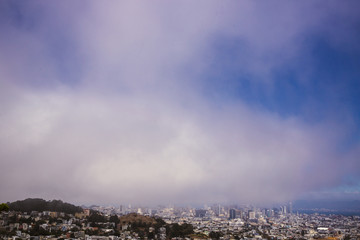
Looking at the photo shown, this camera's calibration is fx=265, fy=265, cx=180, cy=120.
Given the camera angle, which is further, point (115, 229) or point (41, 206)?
point (41, 206)

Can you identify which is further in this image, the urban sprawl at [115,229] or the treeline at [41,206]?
the treeline at [41,206]

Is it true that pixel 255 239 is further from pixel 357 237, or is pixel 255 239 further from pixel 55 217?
pixel 55 217

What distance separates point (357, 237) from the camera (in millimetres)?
18078

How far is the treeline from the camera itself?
79.4 ft

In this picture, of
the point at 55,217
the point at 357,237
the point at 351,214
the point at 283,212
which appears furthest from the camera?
the point at 283,212

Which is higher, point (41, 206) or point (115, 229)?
point (41, 206)

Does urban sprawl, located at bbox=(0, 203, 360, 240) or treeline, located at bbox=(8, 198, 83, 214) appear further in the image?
treeline, located at bbox=(8, 198, 83, 214)

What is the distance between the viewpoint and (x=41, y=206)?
26.5 meters

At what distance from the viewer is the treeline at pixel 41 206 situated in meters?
24.2

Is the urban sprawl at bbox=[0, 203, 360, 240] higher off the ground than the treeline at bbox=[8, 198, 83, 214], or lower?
lower

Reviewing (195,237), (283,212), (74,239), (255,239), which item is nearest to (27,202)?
(74,239)

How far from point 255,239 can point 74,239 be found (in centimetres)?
1426

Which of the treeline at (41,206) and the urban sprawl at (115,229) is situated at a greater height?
the treeline at (41,206)

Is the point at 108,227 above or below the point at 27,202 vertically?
below
